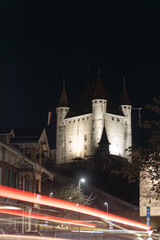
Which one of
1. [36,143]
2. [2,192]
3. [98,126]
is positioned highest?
[98,126]

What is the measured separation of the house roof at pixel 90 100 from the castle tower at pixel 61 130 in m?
1.94

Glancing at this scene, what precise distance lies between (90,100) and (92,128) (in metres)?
15.2

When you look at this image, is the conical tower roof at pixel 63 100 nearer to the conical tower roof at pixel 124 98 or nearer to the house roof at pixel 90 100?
the house roof at pixel 90 100

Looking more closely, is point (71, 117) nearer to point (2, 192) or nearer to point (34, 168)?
point (34, 168)

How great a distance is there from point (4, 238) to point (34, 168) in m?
12.2

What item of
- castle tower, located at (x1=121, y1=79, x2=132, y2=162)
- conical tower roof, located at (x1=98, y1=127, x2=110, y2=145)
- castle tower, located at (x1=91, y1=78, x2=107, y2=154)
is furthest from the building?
castle tower, located at (x1=121, y1=79, x2=132, y2=162)

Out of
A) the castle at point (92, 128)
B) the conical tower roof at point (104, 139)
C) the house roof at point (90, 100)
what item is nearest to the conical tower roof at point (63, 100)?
the castle at point (92, 128)

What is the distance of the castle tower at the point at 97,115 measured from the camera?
133m

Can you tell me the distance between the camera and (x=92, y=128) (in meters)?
135

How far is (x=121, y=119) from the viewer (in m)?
140

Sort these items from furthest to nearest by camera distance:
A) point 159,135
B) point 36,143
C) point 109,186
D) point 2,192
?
point 109,186 → point 36,143 → point 159,135 → point 2,192

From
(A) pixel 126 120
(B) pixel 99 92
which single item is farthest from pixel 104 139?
(B) pixel 99 92

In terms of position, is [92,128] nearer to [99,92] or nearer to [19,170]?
[99,92]

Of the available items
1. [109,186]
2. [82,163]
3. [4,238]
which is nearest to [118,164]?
[82,163]
